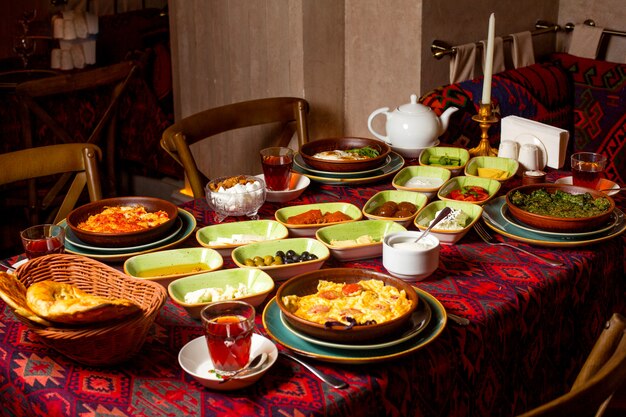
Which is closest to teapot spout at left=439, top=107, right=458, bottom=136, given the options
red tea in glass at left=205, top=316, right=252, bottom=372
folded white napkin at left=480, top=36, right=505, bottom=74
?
folded white napkin at left=480, top=36, right=505, bottom=74

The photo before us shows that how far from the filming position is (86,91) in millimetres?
3525

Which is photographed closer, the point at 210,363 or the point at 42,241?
the point at 210,363

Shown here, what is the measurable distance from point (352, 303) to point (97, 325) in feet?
1.44

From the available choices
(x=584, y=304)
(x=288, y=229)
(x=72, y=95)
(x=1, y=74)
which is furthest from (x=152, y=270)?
(x=1, y=74)

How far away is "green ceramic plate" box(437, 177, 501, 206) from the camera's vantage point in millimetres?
1962

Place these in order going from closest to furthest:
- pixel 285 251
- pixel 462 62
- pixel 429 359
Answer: pixel 429 359, pixel 285 251, pixel 462 62

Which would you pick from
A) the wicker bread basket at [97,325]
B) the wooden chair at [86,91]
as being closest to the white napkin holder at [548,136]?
the wicker bread basket at [97,325]

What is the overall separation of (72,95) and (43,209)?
1.87ft

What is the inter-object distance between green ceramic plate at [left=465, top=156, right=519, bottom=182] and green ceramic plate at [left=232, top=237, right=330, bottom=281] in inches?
A: 27.3

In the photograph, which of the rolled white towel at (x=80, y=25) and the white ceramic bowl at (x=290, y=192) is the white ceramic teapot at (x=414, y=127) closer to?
the white ceramic bowl at (x=290, y=192)

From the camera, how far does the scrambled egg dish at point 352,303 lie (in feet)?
4.22

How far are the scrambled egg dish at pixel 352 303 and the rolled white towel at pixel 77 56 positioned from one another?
3.25 m

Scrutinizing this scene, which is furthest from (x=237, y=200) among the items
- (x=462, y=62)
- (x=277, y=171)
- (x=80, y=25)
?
(x=80, y=25)

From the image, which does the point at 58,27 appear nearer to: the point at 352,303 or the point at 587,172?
the point at 587,172
